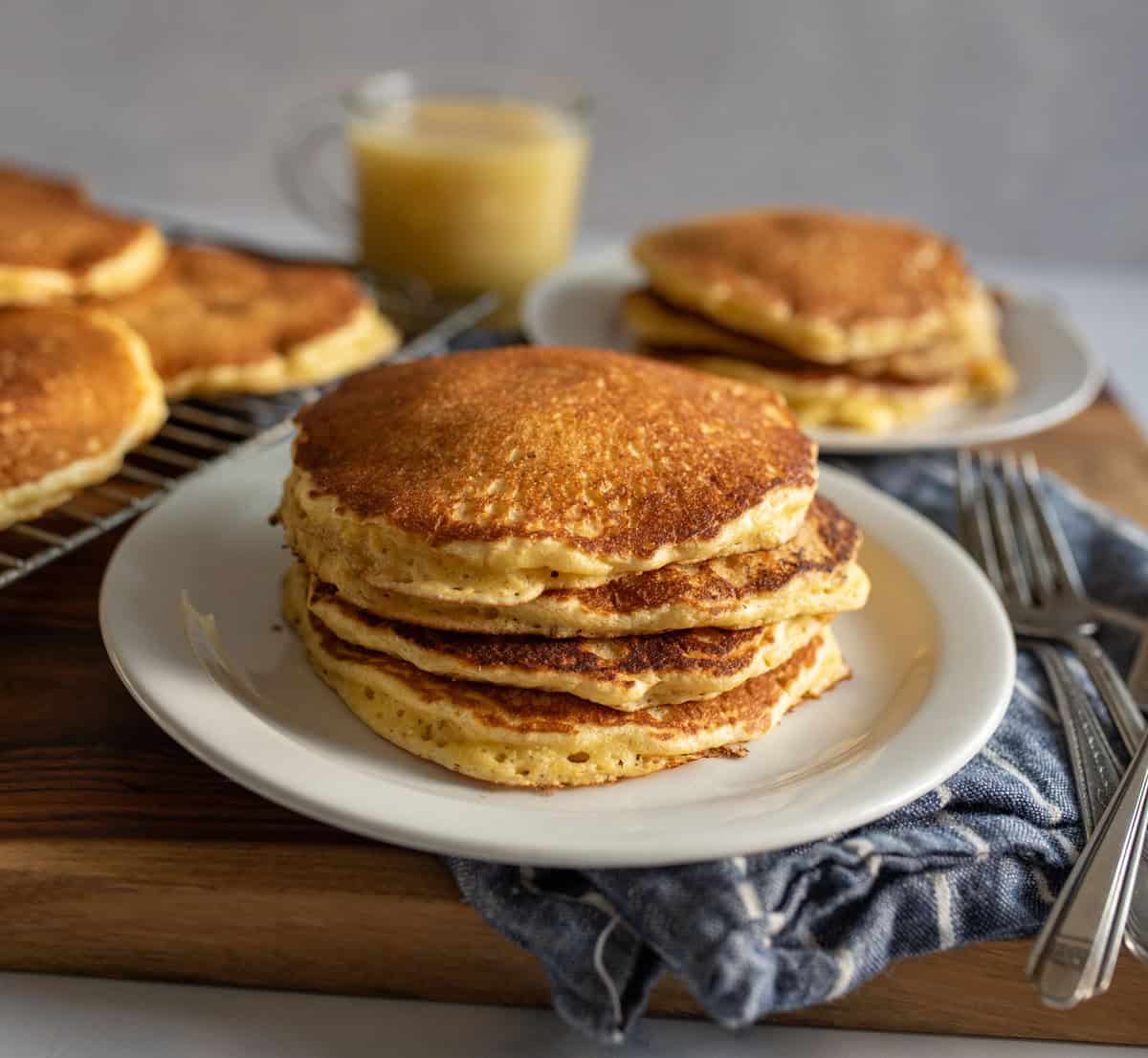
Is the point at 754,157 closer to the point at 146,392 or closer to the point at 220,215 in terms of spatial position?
the point at 220,215

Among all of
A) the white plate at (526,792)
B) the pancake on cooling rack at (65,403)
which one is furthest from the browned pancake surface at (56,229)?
the white plate at (526,792)

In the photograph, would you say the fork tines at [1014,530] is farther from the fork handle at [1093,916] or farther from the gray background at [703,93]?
the gray background at [703,93]

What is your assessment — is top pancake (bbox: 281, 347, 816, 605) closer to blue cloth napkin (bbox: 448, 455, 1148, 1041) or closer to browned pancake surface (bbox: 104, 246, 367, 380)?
blue cloth napkin (bbox: 448, 455, 1148, 1041)

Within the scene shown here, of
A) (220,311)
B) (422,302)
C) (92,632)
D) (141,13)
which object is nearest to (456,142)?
(422,302)

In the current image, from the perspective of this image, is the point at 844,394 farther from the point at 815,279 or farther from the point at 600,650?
the point at 600,650

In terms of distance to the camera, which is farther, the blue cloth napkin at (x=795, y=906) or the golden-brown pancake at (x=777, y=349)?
the golden-brown pancake at (x=777, y=349)

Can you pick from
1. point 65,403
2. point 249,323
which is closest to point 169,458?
point 65,403
